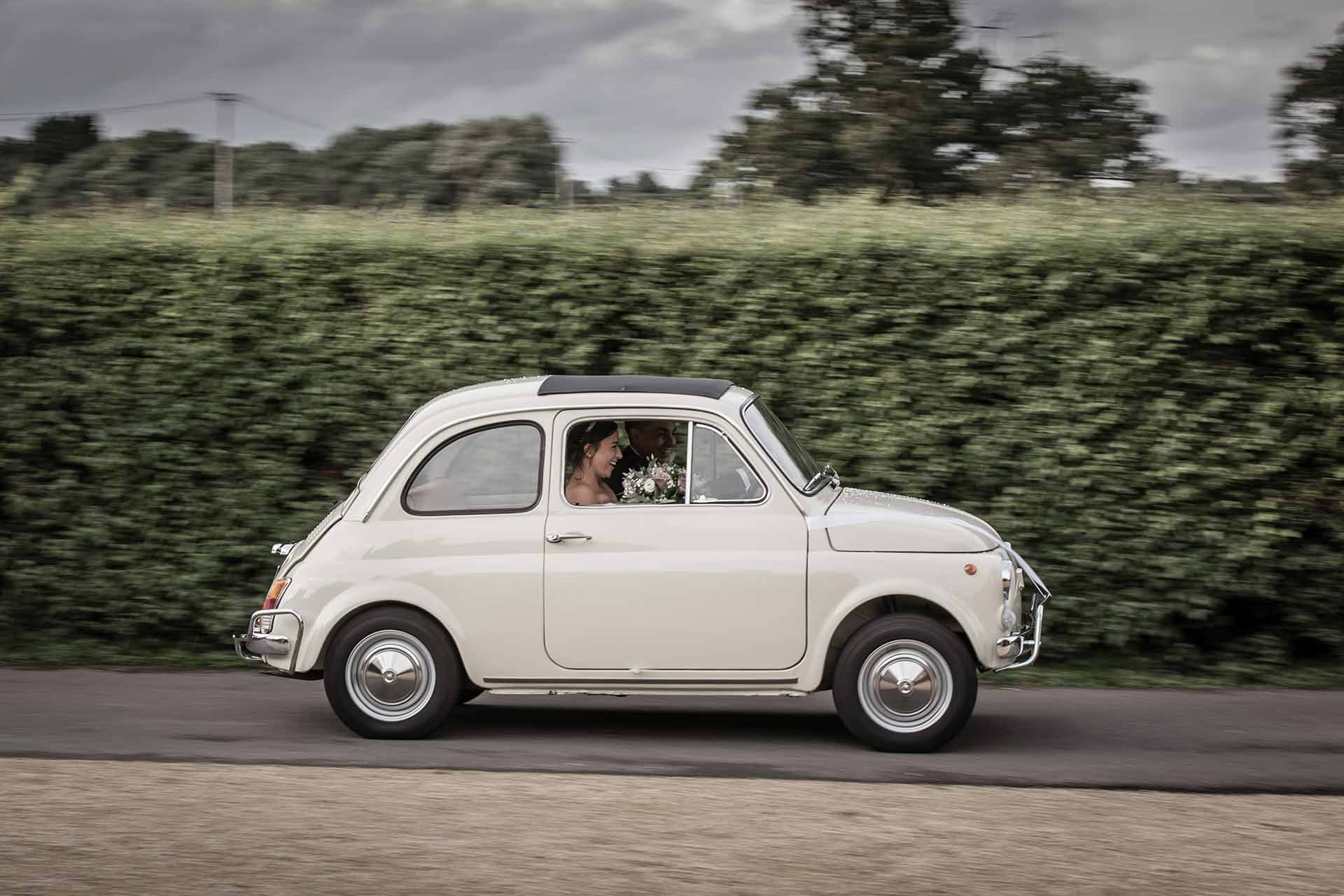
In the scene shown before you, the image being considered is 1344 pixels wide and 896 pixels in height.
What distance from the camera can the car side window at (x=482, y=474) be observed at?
7.53 m

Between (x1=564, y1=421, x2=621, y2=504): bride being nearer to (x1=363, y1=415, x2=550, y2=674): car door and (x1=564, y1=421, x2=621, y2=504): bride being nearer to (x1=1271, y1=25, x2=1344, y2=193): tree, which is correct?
(x1=363, y1=415, x2=550, y2=674): car door

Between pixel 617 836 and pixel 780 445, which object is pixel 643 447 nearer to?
pixel 780 445

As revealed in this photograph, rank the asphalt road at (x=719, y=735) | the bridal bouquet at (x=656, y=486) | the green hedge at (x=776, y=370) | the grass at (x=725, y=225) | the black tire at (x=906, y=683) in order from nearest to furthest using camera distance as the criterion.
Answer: the asphalt road at (x=719, y=735) < the black tire at (x=906, y=683) < the bridal bouquet at (x=656, y=486) < the green hedge at (x=776, y=370) < the grass at (x=725, y=225)

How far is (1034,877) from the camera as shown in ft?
16.9

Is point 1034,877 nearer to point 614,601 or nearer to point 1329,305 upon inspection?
point 614,601

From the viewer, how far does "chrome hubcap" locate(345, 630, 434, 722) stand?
7.43 m

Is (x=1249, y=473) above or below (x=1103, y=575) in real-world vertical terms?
above

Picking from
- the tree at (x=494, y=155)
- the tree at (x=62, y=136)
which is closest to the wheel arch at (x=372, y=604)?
the tree at (x=494, y=155)

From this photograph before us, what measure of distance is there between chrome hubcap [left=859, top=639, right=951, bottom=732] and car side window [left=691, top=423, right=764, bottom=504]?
108 cm

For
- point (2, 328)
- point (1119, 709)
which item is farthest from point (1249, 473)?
point (2, 328)

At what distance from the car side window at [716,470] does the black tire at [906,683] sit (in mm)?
968

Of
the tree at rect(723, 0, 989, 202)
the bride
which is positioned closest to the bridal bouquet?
the bride

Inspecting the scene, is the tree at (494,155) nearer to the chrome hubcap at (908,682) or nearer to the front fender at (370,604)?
the front fender at (370,604)

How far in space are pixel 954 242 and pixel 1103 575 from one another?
246 centimetres
